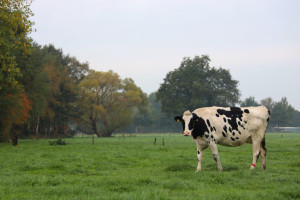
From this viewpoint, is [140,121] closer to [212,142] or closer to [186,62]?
[186,62]

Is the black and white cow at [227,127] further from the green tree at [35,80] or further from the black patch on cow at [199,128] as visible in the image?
the green tree at [35,80]

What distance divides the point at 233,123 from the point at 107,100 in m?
71.6

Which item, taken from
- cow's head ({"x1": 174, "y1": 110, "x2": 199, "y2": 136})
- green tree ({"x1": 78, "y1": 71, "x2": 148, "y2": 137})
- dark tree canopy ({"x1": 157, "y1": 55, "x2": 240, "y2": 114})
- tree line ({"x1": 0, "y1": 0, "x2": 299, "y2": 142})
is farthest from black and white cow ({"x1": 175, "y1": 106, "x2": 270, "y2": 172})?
dark tree canopy ({"x1": 157, "y1": 55, "x2": 240, "y2": 114})

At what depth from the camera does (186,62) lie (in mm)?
92750

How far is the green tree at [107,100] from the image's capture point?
80.2 m

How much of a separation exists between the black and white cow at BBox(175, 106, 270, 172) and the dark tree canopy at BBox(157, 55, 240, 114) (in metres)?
69.6

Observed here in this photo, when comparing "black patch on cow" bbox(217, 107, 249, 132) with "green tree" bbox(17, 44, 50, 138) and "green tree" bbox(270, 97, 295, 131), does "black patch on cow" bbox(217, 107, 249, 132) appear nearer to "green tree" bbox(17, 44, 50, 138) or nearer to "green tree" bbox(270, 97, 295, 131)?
"green tree" bbox(17, 44, 50, 138)

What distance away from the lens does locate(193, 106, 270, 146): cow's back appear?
1495cm

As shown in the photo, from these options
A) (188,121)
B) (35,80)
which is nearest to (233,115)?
(188,121)

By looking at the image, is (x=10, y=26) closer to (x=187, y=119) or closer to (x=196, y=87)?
(x=187, y=119)

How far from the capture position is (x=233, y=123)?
15.1 meters

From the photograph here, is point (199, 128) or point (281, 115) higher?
point (281, 115)

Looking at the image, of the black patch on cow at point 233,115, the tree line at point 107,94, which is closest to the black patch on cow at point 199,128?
the black patch on cow at point 233,115

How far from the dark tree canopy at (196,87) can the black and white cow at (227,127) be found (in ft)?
228
